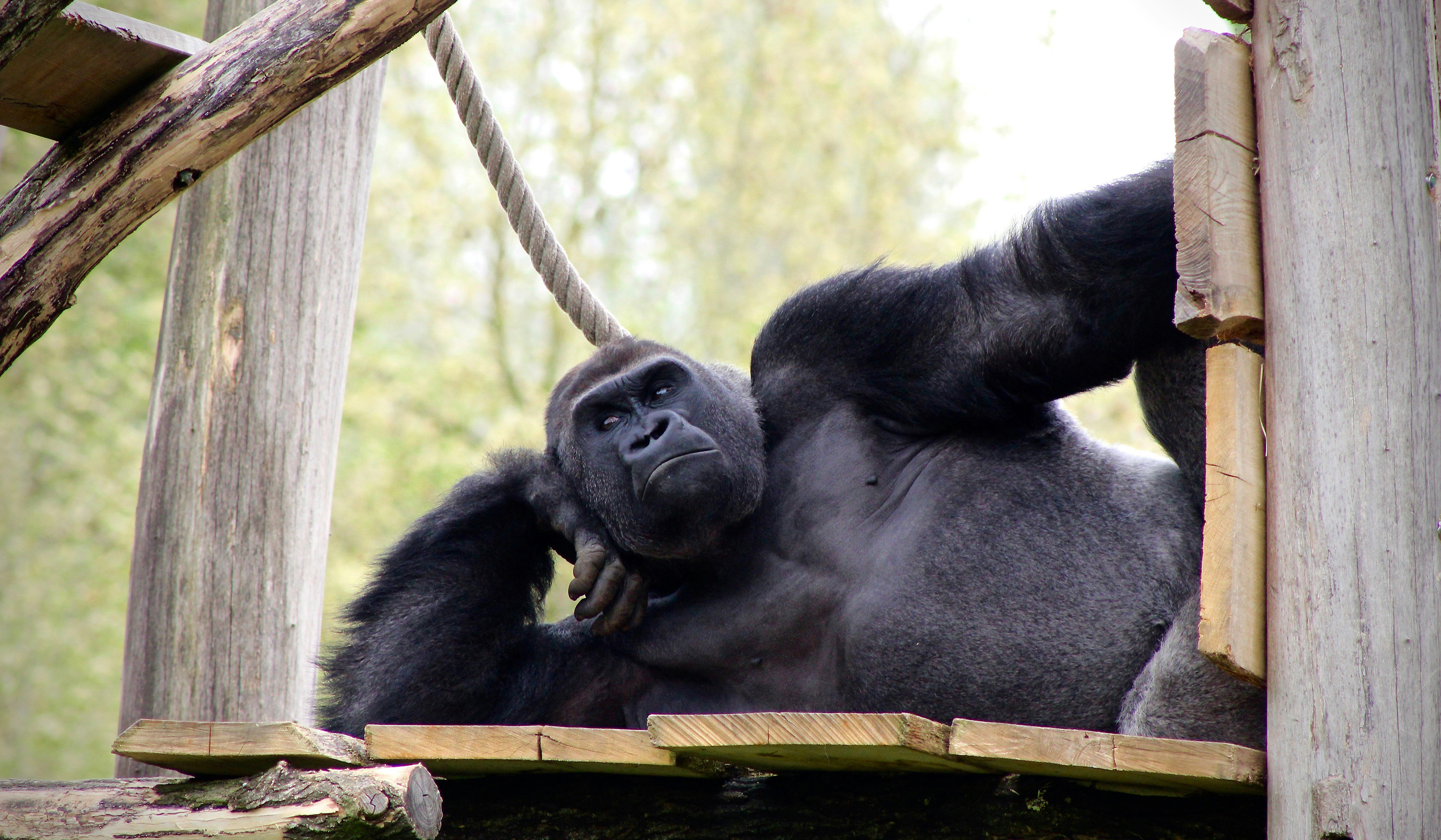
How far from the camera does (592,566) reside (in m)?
3.13

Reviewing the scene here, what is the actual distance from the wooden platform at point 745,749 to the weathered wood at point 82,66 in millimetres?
1240

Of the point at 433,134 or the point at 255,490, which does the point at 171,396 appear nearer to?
the point at 255,490

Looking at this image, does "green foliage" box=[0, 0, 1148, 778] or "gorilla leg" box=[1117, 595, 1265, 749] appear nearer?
"gorilla leg" box=[1117, 595, 1265, 749]

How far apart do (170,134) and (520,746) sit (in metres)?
1.39

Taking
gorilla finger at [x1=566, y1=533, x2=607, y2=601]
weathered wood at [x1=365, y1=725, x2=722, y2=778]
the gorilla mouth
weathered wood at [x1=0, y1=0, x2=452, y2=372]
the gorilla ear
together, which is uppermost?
weathered wood at [x1=0, y1=0, x2=452, y2=372]

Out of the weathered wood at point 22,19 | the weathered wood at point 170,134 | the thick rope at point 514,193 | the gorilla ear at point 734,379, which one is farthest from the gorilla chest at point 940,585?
the weathered wood at point 22,19

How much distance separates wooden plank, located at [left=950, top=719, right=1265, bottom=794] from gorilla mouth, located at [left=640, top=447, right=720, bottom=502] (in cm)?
119

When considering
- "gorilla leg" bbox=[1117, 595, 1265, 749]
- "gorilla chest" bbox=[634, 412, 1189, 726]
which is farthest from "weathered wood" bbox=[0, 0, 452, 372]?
"gorilla leg" bbox=[1117, 595, 1265, 749]

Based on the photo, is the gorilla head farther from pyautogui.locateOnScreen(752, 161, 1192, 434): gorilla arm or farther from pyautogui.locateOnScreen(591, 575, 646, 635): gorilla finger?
pyautogui.locateOnScreen(752, 161, 1192, 434): gorilla arm

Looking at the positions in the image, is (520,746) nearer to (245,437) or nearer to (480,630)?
(480,630)

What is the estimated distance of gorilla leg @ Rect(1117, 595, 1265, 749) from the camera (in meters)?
2.50

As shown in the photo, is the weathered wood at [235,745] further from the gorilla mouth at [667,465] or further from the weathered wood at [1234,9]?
the weathered wood at [1234,9]

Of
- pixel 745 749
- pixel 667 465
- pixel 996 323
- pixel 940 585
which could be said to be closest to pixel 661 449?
pixel 667 465

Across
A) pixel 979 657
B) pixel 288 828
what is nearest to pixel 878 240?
pixel 979 657
